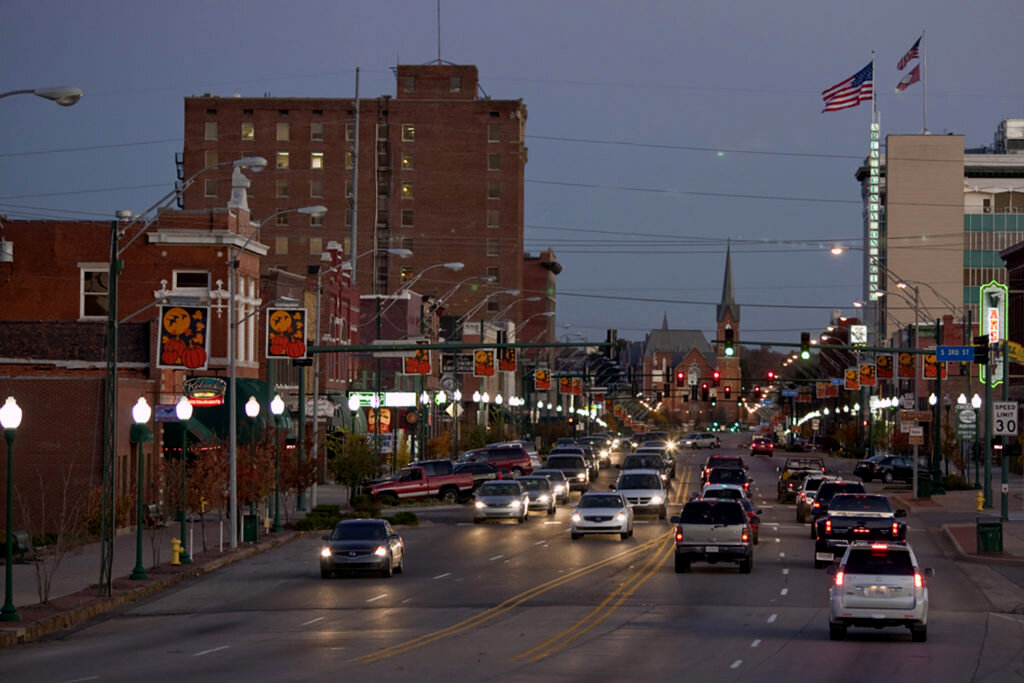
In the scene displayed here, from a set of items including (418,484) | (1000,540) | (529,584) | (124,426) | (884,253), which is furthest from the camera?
(884,253)

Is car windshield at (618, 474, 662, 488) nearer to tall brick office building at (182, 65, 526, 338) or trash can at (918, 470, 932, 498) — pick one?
trash can at (918, 470, 932, 498)

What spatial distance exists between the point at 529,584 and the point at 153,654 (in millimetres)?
12638

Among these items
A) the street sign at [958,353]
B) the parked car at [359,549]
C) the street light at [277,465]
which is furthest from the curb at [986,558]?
the street light at [277,465]

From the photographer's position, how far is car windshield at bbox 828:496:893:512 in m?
39.6

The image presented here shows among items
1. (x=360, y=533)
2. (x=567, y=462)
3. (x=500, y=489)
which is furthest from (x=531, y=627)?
(x=567, y=462)

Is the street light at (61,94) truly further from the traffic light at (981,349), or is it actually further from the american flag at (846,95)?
the american flag at (846,95)

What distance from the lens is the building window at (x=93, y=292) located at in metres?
65.4

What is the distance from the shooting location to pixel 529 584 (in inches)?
1355

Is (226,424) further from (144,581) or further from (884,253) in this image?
(884,253)

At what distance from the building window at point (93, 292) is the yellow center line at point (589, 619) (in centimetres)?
3302

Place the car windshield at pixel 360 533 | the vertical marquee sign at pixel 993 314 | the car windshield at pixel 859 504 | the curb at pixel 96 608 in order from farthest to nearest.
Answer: the vertical marquee sign at pixel 993 314 < the car windshield at pixel 859 504 < the car windshield at pixel 360 533 < the curb at pixel 96 608

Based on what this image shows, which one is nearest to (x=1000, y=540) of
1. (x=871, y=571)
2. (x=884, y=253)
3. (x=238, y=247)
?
(x=871, y=571)

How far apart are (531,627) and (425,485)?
1511 inches

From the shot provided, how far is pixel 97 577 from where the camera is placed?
36125 millimetres
